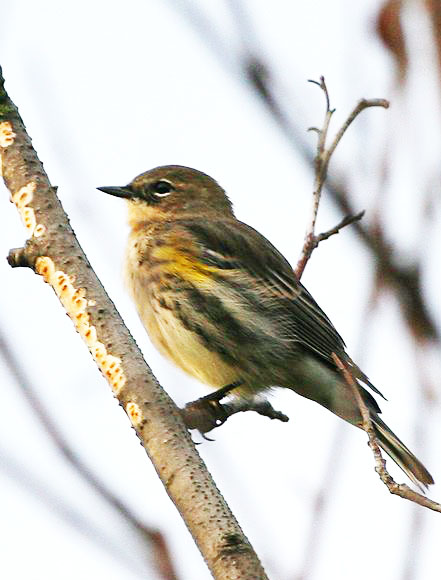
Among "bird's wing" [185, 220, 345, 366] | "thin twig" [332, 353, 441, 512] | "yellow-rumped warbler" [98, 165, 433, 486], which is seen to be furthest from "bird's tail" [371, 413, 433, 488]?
"thin twig" [332, 353, 441, 512]

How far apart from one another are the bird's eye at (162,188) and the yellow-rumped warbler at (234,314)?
0.34 m

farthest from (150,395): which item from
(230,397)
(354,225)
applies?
(230,397)

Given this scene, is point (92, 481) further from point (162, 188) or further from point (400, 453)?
point (162, 188)

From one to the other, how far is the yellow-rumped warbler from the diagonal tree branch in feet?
8.03

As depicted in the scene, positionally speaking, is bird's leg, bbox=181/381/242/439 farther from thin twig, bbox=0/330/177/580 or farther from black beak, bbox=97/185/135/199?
black beak, bbox=97/185/135/199

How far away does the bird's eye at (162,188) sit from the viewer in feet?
26.6

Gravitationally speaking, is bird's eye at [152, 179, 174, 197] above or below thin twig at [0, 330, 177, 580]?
above

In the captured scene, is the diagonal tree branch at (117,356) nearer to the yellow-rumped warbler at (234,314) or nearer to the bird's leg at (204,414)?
the bird's leg at (204,414)

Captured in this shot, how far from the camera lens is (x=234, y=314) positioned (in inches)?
265

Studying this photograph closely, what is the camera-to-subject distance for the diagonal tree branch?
2908mm

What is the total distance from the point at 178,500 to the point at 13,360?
0.76 metres

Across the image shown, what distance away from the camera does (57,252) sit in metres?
3.90

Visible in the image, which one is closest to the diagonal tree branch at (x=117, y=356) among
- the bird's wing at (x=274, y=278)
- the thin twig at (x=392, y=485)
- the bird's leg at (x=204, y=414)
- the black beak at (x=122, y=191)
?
the bird's leg at (x=204, y=414)

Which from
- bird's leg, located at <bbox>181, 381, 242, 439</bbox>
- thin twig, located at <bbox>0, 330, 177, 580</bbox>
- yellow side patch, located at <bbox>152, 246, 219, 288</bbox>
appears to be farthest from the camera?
yellow side patch, located at <bbox>152, 246, 219, 288</bbox>
